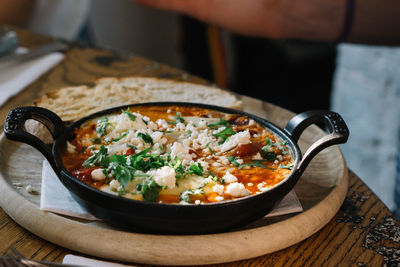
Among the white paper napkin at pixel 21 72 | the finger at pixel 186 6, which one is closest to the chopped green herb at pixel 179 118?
the white paper napkin at pixel 21 72

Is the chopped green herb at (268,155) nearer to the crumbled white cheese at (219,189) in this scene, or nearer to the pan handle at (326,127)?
the pan handle at (326,127)

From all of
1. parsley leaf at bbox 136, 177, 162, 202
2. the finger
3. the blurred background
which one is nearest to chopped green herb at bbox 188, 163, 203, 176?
parsley leaf at bbox 136, 177, 162, 202

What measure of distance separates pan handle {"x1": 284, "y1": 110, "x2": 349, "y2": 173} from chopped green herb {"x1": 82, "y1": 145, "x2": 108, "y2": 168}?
50 centimetres

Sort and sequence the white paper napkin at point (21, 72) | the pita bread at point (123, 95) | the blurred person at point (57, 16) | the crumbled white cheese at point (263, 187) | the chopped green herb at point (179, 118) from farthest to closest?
the blurred person at point (57, 16), the white paper napkin at point (21, 72), the pita bread at point (123, 95), the chopped green herb at point (179, 118), the crumbled white cheese at point (263, 187)

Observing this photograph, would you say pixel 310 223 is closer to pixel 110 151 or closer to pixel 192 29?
pixel 110 151

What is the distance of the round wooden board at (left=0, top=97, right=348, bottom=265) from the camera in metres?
1.02

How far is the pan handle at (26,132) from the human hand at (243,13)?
1.35m

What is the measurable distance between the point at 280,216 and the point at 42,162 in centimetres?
78

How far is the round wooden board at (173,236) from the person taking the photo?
1019 mm

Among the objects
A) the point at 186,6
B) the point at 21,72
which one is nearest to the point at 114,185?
the point at 21,72

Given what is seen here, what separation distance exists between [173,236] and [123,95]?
0.96 metres

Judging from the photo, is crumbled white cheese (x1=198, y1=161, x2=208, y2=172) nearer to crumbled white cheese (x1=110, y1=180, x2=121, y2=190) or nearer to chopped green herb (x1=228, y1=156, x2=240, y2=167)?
chopped green herb (x1=228, y1=156, x2=240, y2=167)

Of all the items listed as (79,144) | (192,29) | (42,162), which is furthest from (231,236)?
(192,29)

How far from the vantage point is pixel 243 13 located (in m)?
2.47
